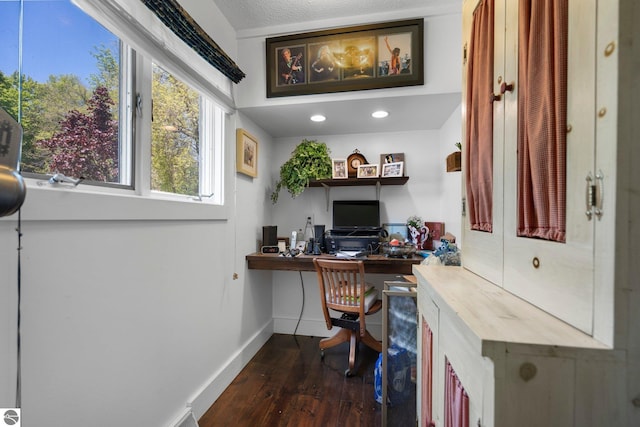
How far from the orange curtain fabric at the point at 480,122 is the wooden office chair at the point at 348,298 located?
3.58ft

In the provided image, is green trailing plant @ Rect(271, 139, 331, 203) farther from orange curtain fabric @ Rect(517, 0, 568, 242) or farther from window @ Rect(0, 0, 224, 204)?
orange curtain fabric @ Rect(517, 0, 568, 242)

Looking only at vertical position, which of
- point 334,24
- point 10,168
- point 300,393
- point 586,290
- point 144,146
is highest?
point 334,24

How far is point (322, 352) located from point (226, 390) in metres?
0.79

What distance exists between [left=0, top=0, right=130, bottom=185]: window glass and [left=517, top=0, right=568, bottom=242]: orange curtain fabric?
147 cm

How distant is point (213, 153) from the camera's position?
6.03 ft

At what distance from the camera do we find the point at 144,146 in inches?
49.1

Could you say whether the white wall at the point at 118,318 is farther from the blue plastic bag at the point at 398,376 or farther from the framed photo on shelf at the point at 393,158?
the framed photo on shelf at the point at 393,158

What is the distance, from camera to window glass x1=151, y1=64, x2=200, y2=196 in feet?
4.48

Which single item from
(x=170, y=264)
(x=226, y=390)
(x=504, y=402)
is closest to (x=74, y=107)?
(x=170, y=264)

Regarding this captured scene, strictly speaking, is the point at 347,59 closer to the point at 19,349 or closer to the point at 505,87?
the point at 505,87

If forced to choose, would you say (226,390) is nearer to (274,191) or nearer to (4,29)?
(274,191)

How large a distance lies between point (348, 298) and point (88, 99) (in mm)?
1906

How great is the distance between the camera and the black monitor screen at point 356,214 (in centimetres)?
251

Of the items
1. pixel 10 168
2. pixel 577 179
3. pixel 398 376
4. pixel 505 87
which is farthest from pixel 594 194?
pixel 398 376
